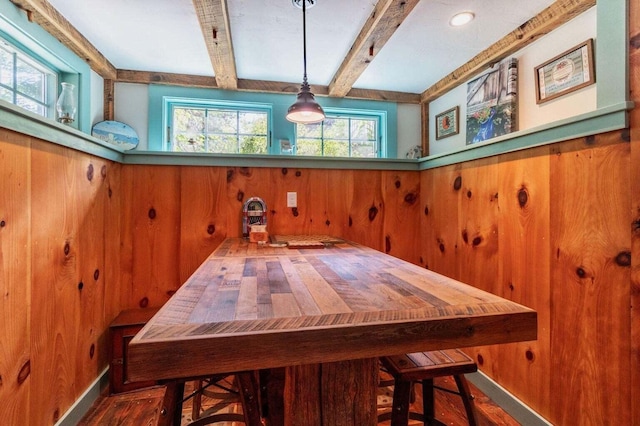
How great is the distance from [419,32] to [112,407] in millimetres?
3028

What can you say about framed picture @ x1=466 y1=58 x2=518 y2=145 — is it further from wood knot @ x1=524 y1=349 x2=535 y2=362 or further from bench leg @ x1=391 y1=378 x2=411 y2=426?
bench leg @ x1=391 y1=378 x2=411 y2=426

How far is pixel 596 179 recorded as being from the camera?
1.21 metres

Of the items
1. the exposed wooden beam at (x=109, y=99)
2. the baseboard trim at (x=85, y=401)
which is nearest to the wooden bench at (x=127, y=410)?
the baseboard trim at (x=85, y=401)

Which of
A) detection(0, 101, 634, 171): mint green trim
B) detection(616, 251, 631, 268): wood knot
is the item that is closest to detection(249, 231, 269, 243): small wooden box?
detection(0, 101, 634, 171): mint green trim

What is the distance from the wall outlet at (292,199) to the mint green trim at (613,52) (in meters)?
1.71

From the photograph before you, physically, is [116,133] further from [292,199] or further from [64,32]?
[292,199]

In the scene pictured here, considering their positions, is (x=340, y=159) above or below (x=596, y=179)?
above

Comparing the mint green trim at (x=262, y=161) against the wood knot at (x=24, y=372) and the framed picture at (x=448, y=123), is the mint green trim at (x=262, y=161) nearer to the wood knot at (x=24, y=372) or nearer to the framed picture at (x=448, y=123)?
the framed picture at (x=448, y=123)

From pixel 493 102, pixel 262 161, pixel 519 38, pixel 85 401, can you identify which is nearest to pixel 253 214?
pixel 262 161

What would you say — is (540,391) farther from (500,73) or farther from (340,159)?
(500,73)

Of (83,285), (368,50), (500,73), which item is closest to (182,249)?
(83,285)

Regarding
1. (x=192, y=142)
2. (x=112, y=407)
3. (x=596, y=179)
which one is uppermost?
(x=192, y=142)

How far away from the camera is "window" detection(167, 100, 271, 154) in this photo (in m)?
2.93

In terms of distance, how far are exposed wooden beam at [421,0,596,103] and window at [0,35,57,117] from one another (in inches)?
127
